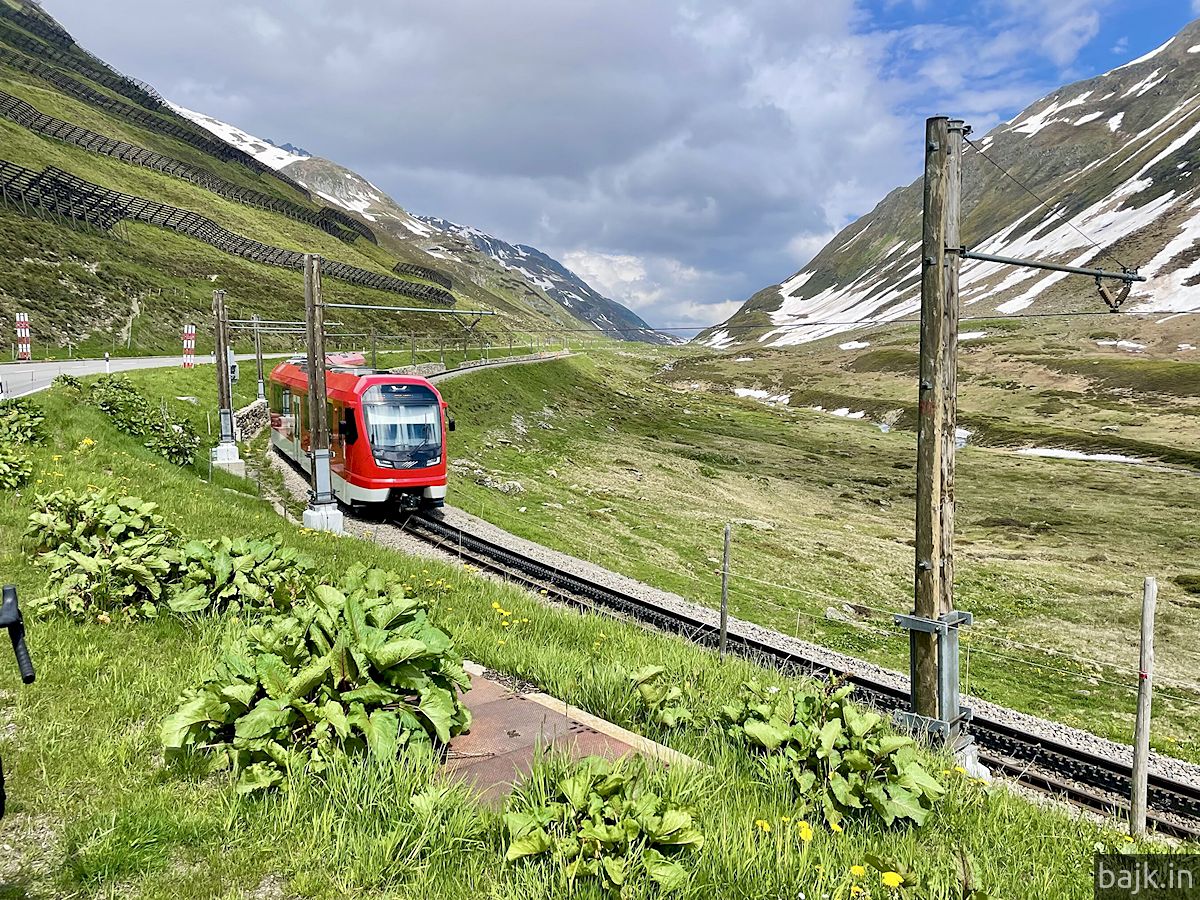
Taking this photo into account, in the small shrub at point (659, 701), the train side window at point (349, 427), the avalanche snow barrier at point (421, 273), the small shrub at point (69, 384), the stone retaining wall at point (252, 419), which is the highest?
the avalanche snow barrier at point (421, 273)

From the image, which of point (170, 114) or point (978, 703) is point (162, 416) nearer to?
point (978, 703)

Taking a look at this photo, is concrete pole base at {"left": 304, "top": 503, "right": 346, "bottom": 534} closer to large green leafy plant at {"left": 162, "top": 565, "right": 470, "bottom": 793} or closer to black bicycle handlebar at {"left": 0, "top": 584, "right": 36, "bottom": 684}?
Result: large green leafy plant at {"left": 162, "top": 565, "right": 470, "bottom": 793}

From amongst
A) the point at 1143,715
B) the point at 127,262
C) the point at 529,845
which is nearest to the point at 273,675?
the point at 529,845

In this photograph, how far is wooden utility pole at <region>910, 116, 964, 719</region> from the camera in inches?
349

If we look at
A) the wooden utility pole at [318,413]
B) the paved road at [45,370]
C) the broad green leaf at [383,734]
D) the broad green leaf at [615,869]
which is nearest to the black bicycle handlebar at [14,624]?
the broad green leaf at [383,734]

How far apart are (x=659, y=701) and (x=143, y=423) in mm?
24289

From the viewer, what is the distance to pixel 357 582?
6.23 metres

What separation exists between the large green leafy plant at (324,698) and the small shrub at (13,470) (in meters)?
10.4

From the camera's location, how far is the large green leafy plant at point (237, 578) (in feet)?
23.6

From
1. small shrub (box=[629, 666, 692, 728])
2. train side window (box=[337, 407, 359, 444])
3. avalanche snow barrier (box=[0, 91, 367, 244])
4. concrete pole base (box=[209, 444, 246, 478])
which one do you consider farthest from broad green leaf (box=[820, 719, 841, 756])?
avalanche snow barrier (box=[0, 91, 367, 244])

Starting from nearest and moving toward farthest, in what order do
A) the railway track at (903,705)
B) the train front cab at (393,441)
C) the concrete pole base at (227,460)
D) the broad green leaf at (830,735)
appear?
the broad green leaf at (830,735)
the railway track at (903,705)
the train front cab at (393,441)
the concrete pole base at (227,460)

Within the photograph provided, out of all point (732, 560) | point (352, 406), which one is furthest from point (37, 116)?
point (732, 560)

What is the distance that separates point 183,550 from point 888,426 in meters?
79.9

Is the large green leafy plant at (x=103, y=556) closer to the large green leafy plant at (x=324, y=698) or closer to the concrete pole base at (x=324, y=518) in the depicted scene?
the large green leafy plant at (x=324, y=698)
